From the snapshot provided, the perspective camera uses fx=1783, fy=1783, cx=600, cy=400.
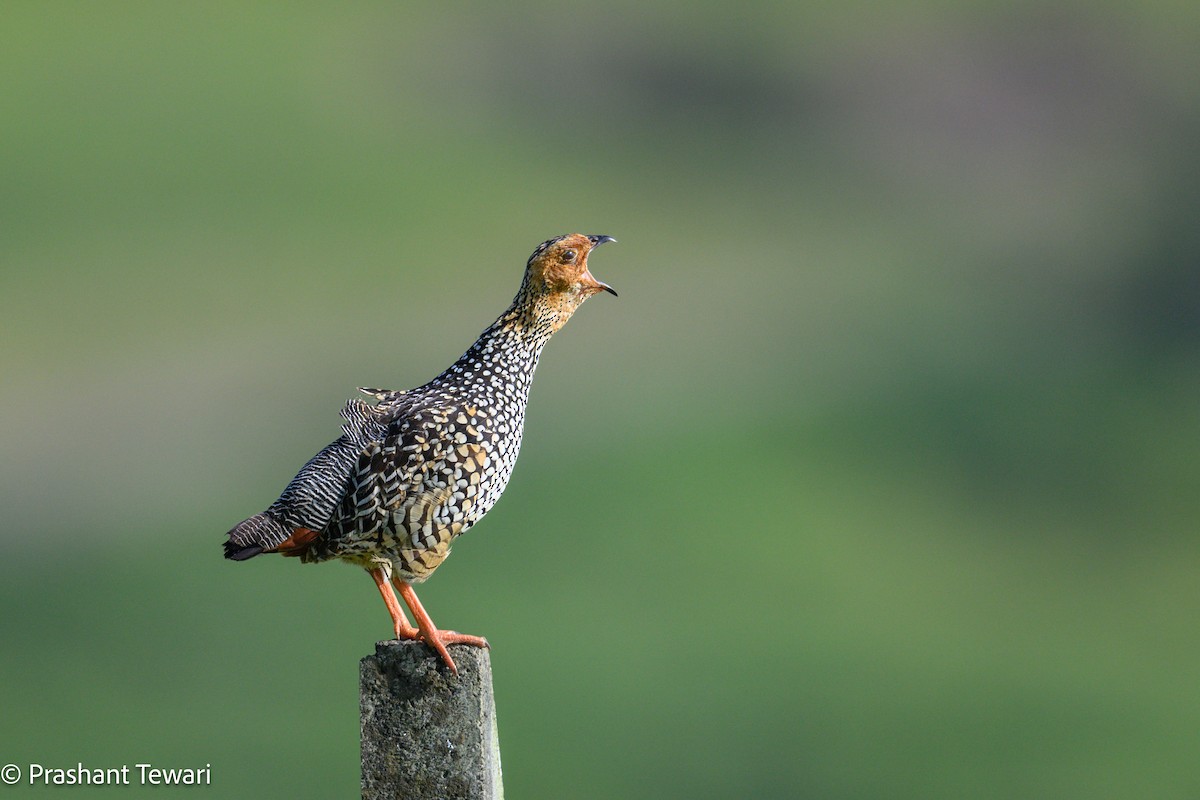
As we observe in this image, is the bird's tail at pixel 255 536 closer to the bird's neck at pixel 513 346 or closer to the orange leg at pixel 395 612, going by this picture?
the orange leg at pixel 395 612

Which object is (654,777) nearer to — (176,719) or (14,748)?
(176,719)

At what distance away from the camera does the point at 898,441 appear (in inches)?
2131

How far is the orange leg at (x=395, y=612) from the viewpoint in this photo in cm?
798

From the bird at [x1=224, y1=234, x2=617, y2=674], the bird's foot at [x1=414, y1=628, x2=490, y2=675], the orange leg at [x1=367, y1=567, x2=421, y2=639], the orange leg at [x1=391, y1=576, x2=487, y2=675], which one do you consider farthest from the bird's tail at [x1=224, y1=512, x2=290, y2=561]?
the bird's foot at [x1=414, y1=628, x2=490, y2=675]

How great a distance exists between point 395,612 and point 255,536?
728mm

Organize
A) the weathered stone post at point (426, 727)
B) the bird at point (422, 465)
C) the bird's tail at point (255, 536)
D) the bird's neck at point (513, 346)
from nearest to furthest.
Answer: the weathered stone post at point (426, 727) < the bird's tail at point (255, 536) < the bird at point (422, 465) < the bird's neck at point (513, 346)

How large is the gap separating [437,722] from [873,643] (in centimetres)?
3825

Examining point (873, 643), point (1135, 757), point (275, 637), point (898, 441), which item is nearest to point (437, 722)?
point (275, 637)

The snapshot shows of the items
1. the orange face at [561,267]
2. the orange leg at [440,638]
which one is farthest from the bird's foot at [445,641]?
the orange face at [561,267]

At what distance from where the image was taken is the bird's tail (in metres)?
7.92

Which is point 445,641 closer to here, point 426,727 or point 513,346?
point 426,727

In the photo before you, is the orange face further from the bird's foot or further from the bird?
the bird's foot

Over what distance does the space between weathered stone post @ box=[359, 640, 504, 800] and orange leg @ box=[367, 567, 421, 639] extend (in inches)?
9.0

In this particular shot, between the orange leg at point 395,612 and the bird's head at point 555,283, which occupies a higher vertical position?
the bird's head at point 555,283
